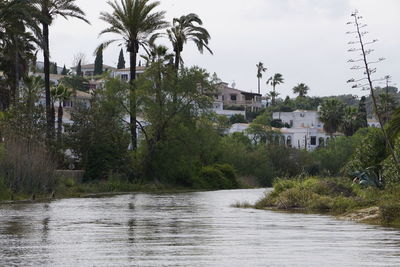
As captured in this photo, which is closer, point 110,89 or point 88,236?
point 88,236

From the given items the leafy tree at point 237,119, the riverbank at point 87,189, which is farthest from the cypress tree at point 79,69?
the riverbank at point 87,189

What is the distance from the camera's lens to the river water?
56.5ft

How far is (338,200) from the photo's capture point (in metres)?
34.8

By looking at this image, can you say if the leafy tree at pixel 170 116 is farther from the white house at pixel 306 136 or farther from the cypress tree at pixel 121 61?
the cypress tree at pixel 121 61

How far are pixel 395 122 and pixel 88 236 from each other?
18484 mm

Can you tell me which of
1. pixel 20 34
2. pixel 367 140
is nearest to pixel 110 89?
pixel 20 34

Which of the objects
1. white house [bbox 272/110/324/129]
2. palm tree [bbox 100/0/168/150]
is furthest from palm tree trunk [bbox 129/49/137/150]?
white house [bbox 272/110/324/129]

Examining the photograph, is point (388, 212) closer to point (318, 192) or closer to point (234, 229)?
point (234, 229)

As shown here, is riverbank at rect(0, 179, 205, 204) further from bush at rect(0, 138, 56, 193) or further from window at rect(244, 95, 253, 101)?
window at rect(244, 95, 253, 101)

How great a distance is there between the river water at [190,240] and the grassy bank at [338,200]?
136 cm

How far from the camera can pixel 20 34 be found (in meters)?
53.3

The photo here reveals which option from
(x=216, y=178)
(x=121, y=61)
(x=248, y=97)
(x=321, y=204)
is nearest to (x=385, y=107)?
(x=321, y=204)

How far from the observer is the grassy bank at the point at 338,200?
28.6 metres

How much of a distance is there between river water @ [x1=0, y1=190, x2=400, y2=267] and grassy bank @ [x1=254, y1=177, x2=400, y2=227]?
53.4 inches
